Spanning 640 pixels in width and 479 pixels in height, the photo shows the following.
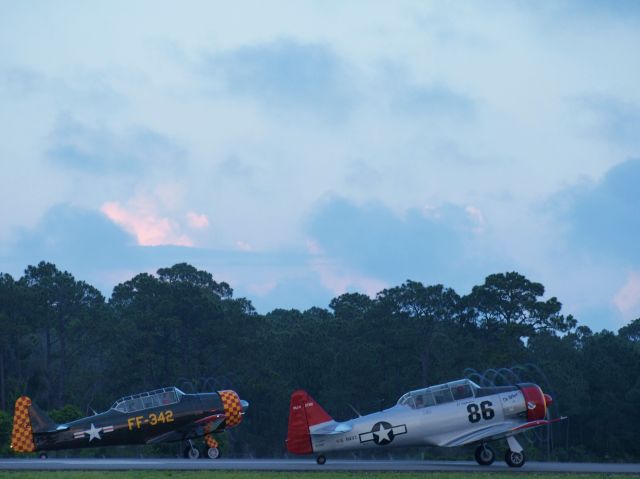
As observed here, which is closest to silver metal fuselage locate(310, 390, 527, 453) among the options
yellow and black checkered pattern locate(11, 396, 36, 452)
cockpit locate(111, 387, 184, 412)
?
cockpit locate(111, 387, 184, 412)

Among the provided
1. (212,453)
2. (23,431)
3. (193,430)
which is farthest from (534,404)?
(23,431)

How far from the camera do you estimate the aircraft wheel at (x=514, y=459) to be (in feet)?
96.6

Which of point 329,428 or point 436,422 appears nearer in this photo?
point 329,428

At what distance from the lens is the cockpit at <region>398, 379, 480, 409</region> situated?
30.5 m

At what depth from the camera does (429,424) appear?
98.8 ft

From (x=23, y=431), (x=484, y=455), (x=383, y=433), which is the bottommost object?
(x=484, y=455)

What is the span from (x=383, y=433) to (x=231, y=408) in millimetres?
8873

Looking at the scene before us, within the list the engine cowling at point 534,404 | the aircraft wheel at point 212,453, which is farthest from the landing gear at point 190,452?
the engine cowling at point 534,404

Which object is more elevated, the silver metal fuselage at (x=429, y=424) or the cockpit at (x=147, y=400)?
the cockpit at (x=147, y=400)

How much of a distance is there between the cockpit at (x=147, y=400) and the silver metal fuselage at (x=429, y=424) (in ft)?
27.1

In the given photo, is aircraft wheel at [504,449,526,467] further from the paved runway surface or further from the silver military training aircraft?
the paved runway surface

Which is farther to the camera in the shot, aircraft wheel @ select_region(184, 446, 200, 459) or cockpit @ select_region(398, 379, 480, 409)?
aircraft wheel @ select_region(184, 446, 200, 459)

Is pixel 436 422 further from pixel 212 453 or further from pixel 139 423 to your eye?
pixel 139 423

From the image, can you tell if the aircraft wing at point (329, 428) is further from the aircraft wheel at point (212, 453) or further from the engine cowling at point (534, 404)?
the aircraft wheel at point (212, 453)
